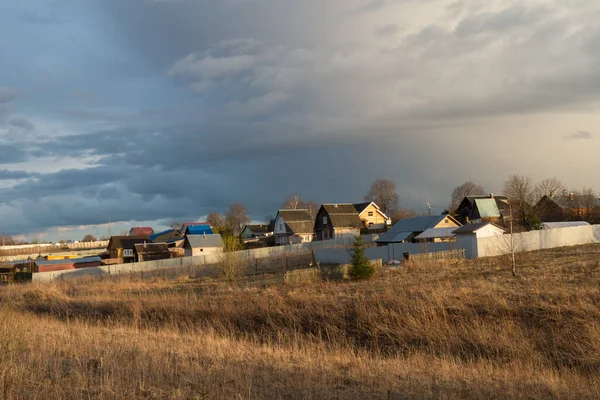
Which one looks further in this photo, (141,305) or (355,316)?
(141,305)

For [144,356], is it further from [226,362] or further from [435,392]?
[435,392]

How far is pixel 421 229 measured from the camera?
5806cm

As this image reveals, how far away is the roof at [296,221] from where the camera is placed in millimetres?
80300

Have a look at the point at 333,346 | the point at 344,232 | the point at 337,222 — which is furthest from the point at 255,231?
the point at 333,346

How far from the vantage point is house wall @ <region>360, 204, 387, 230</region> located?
284ft

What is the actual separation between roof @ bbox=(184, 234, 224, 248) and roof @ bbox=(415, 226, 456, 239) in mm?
29043

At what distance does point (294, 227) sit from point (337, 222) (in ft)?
21.5

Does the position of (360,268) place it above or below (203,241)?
below

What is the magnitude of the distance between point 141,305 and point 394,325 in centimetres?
1243

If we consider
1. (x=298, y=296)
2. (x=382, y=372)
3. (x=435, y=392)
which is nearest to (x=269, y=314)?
(x=298, y=296)

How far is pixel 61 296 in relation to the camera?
103 feet

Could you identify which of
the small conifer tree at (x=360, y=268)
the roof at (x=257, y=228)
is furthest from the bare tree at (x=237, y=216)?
the small conifer tree at (x=360, y=268)

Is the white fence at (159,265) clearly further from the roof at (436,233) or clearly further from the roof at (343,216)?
the roof at (343,216)

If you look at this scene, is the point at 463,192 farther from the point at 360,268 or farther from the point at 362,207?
the point at 360,268
